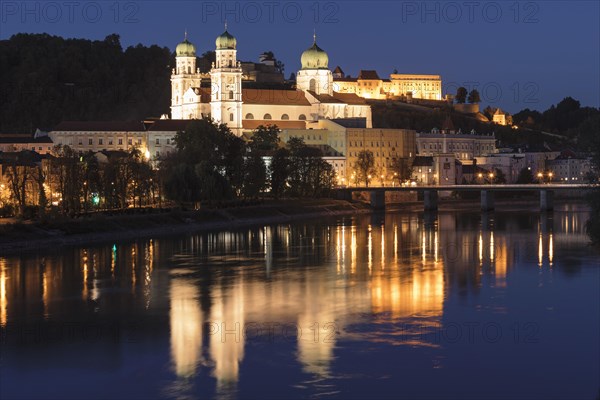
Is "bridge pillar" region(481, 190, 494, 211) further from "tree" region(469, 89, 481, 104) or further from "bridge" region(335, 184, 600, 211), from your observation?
"tree" region(469, 89, 481, 104)

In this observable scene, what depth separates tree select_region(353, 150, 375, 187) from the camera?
112m

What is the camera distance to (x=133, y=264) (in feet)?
148

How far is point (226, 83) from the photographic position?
4257 inches

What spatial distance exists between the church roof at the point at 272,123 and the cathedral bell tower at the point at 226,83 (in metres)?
4.80

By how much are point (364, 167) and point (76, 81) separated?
50103mm

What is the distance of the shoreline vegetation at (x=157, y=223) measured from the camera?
168 ft

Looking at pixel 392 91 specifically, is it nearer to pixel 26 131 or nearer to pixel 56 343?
pixel 26 131

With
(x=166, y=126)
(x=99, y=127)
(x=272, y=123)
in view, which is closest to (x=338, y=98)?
(x=272, y=123)

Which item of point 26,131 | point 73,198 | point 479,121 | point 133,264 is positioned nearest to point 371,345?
point 133,264

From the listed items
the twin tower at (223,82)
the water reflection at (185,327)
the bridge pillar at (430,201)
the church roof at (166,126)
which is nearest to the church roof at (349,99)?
the twin tower at (223,82)

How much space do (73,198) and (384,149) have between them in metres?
61.9

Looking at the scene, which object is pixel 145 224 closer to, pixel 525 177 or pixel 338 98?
pixel 338 98

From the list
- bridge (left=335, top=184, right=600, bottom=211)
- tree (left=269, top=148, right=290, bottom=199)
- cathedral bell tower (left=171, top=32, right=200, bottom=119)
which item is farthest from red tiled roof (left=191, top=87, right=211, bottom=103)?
tree (left=269, top=148, right=290, bottom=199)

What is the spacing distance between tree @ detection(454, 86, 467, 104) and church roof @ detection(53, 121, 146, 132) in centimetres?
7281
